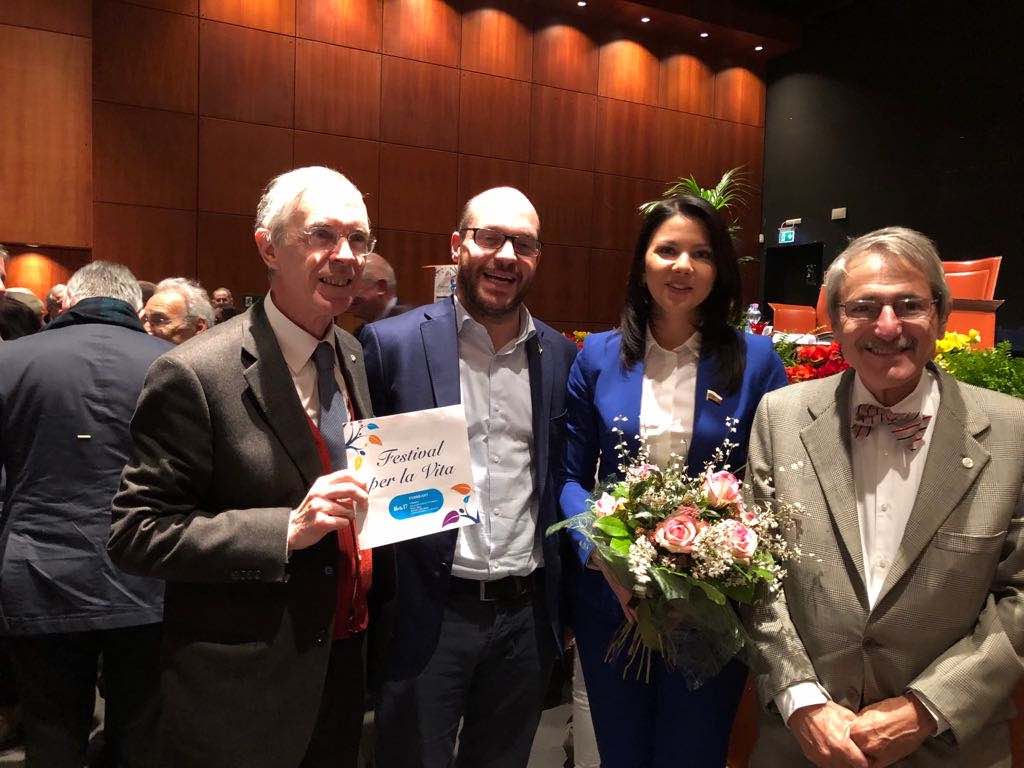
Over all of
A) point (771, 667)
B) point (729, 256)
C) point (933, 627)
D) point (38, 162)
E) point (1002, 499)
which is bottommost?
point (771, 667)

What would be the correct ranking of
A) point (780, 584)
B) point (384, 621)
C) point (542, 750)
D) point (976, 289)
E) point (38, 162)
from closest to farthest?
point (780, 584)
point (384, 621)
point (542, 750)
point (976, 289)
point (38, 162)

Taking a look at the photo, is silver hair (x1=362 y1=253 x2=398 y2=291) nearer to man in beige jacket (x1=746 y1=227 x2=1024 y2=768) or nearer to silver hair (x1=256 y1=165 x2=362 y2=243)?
silver hair (x1=256 y1=165 x2=362 y2=243)

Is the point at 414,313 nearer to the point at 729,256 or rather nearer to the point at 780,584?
the point at 729,256

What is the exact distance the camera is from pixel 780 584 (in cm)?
154

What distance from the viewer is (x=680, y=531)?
1.43 metres

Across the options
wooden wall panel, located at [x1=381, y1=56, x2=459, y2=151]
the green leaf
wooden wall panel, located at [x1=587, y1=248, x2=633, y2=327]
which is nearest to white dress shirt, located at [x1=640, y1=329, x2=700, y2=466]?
the green leaf

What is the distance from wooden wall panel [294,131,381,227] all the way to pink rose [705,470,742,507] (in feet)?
23.9

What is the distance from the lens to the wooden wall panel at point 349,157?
326 inches

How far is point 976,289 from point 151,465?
5215 millimetres

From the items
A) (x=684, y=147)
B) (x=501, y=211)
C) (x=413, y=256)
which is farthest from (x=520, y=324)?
(x=684, y=147)

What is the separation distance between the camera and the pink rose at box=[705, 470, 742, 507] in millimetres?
1490

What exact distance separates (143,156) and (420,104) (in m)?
3.12

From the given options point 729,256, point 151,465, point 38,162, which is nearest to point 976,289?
point 729,256

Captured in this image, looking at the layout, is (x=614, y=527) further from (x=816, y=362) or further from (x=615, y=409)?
(x=816, y=362)
